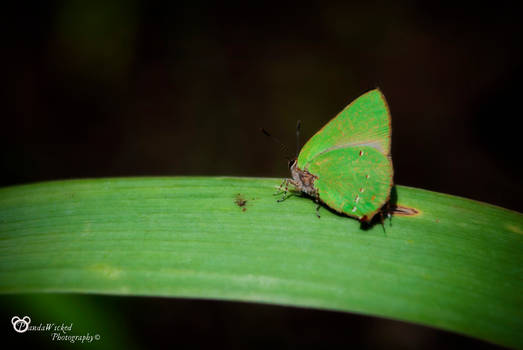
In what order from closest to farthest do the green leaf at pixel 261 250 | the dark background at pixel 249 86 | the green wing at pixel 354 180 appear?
the green leaf at pixel 261 250, the green wing at pixel 354 180, the dark background at pixel 249 86

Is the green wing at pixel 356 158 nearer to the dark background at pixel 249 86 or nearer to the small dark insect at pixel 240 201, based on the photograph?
the small dark insect at pixel 240 201

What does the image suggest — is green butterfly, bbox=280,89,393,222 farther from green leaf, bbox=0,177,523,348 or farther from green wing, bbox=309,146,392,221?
green leaf, bbox=0,177,523,348

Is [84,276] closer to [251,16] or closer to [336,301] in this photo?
[336,301]

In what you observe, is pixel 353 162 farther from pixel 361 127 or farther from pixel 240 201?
pixel 240 201

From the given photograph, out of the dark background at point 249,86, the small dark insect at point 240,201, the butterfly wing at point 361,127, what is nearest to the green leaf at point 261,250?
the small dark insect at point 240,201

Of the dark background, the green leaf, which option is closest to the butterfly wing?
the green leaf

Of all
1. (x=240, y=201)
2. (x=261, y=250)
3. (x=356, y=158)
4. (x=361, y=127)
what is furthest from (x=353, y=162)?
(x=261, y=250)

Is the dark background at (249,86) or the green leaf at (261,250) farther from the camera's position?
the dark background at (249,86)

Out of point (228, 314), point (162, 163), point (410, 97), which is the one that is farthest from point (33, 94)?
point (410, 97)
